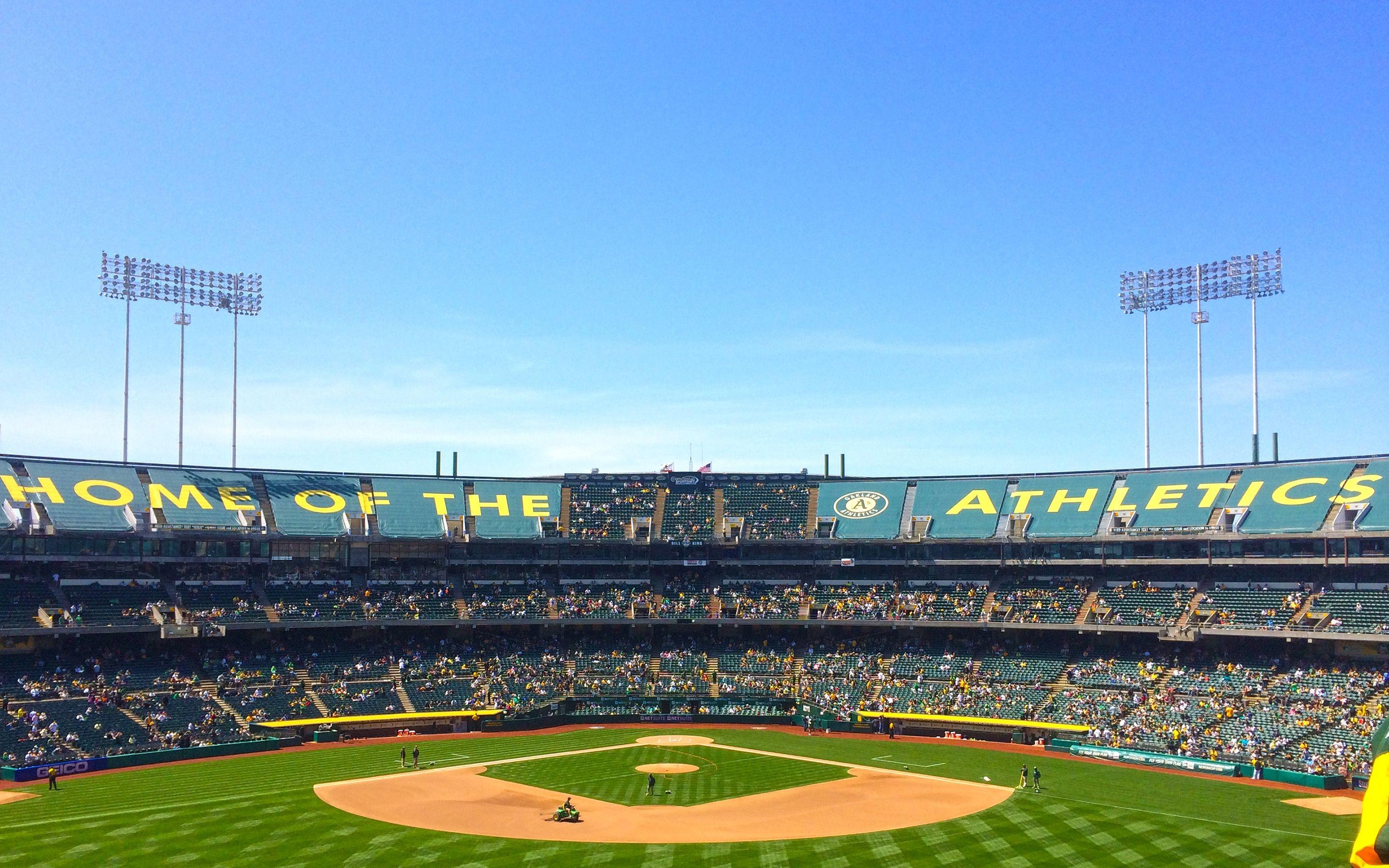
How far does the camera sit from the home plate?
47.2 m

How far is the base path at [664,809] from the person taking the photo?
4488 cm

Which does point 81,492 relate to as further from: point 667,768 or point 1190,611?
point 1190,611

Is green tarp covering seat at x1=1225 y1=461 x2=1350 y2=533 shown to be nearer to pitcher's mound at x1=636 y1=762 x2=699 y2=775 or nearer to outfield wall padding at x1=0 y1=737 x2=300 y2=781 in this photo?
pitcher's mound at x1=636 y1=762 x2=699 y2=775

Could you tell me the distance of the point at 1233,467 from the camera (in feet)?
266

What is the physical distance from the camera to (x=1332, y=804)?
49062 mm

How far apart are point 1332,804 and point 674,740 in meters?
37.0

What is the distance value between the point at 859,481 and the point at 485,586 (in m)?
34.0

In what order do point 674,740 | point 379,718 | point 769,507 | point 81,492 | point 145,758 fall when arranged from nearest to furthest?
1. point 145,758
2. point 674,740
3. point 379,718
4. point 81,492
5. point 769,507

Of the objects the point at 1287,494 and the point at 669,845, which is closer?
the point at 669,845

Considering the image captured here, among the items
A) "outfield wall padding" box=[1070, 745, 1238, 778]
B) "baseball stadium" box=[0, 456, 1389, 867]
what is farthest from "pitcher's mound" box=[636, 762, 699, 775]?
"outfield wall padding" box=[1070, 745, 1238, 778]

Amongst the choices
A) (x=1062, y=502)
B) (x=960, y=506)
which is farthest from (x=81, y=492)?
(x=1062, y=502)

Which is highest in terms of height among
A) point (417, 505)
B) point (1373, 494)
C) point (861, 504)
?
point (1373, 494)

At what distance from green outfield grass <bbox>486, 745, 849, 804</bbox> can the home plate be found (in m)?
21.4

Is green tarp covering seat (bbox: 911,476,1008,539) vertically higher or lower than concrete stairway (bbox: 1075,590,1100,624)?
higher
